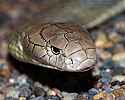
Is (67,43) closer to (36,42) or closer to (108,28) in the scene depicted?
(36,42)

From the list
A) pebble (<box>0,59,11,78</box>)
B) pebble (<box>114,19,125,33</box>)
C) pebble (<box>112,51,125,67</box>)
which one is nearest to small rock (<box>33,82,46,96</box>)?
pebble (<box>0,59,11,78</box>)

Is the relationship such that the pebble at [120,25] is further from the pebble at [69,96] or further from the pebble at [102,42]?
the pebble at [69,96]

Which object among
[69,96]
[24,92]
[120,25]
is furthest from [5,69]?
[120,25]

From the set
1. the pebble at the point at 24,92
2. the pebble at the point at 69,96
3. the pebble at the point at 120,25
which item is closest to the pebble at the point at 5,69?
the pebble at the point at 24,92

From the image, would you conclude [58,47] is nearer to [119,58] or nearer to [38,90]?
[38,90]

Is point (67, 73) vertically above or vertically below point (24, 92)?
above

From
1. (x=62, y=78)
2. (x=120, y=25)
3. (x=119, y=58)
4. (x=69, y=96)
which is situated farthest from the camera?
(x=120, y=25)

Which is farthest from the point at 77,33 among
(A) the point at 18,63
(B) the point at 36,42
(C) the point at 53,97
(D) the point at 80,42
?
(A) the point at 18,63

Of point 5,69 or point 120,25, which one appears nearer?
point 5,69
